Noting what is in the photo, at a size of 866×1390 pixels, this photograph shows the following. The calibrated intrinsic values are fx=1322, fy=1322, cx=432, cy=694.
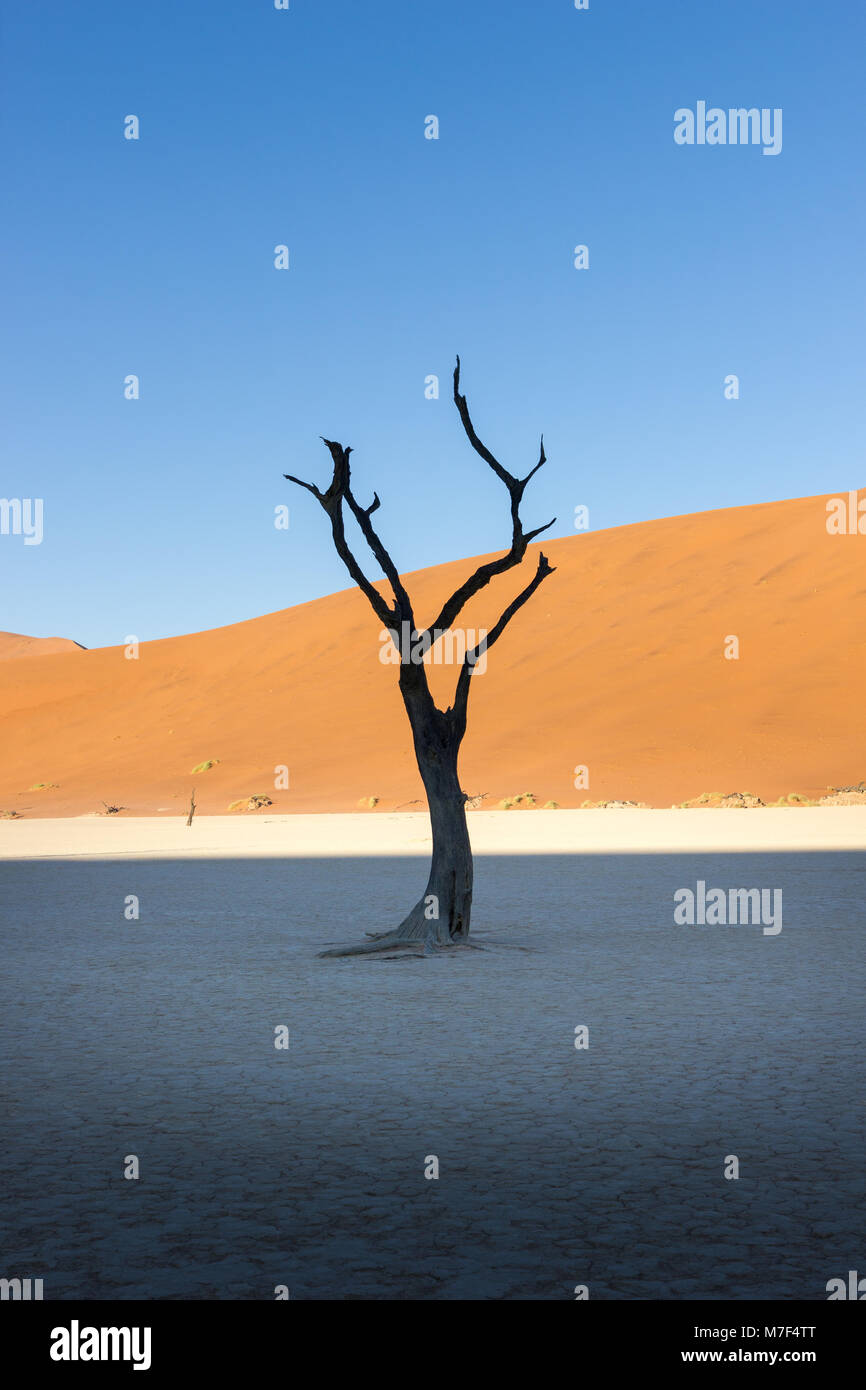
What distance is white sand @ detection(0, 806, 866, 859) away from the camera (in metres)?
25.9

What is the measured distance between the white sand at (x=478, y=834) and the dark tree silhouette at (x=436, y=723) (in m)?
12.1

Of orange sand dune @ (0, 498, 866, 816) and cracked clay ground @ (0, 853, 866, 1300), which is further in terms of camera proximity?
orange sand dune @ (0, 498, 866, 816)

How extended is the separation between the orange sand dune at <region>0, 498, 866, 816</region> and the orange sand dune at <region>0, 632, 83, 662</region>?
91529 mm

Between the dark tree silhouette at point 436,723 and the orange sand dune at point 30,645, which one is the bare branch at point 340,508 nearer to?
the dark tree silhouette at point 436,723

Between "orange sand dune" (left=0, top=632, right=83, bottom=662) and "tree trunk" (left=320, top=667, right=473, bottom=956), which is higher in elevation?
"orange sand dune" (left=0, top=632, right=83, bottom=662)

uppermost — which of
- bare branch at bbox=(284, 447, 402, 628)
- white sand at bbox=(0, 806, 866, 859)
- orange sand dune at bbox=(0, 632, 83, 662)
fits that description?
orange sand dune at bbox=(0, 632, 83, 662)

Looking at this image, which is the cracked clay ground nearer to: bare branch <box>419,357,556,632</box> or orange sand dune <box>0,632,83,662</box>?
bare branch <box>419,357,556,632</box>

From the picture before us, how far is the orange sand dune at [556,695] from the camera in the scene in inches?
1831

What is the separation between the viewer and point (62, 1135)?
232 inches

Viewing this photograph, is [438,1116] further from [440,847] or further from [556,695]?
[556,695]

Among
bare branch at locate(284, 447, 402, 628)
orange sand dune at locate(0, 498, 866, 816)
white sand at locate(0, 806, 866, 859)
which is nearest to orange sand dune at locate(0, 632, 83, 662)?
orange sand dune at locate(0, 498, 866, 816)
